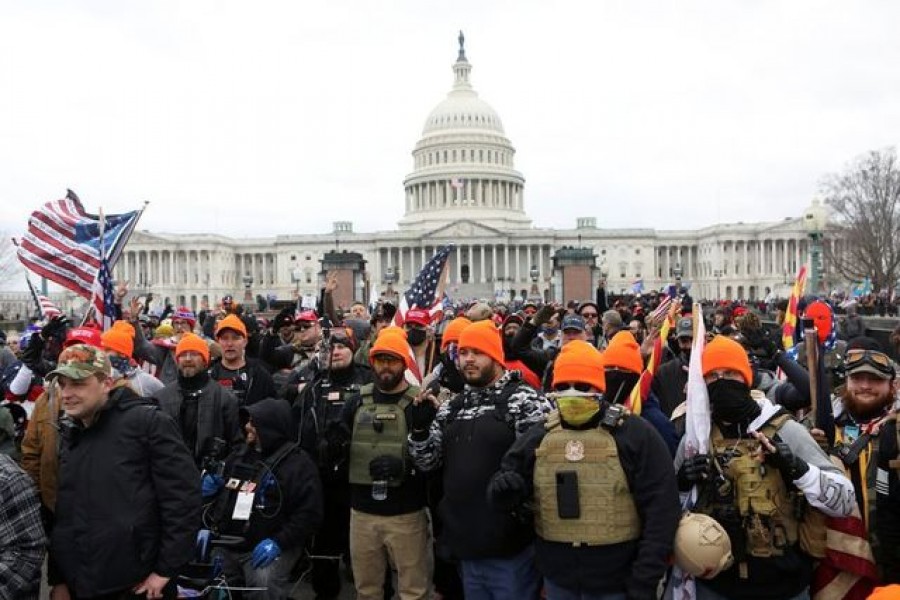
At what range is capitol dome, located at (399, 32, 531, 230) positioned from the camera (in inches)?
4380

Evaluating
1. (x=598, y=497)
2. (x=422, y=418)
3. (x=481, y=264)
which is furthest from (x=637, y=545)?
(x=481, y=264)

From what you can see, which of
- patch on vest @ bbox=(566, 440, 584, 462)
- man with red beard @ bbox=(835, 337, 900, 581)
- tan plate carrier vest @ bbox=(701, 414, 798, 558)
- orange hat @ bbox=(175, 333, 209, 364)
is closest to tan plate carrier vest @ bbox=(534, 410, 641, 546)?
patch on vest @ bbox=(566, 440, 584, 462)

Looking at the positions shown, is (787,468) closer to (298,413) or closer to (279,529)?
(279,529)

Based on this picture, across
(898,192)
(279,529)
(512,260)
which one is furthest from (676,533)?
(512,260)

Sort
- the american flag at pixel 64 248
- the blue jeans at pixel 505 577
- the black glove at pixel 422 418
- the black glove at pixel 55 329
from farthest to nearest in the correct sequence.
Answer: the american flag at pixel 64 248, the black glove at pixel 55 329, the black glove at pixel 422 418, the blue jeans at pixel 505 577

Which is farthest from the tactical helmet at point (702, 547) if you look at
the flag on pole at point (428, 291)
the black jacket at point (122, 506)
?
the flag on pole at point (428, 291)

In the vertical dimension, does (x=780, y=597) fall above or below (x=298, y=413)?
below

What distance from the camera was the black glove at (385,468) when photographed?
213 inches

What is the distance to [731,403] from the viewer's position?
14.6 feet

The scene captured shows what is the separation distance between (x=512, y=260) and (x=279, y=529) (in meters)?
99.1

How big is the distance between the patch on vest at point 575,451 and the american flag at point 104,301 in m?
7.24

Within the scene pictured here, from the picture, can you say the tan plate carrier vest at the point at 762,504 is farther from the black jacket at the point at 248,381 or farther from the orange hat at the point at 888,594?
the black jacket at the point at 248,381

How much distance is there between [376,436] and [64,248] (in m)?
7.38

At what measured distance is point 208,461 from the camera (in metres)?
5.93
